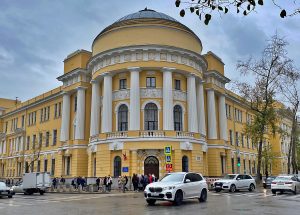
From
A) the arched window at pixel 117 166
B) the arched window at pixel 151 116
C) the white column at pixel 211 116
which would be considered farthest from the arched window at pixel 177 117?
the white column at pixel 211 116

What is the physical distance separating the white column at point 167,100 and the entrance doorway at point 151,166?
3.44 meters

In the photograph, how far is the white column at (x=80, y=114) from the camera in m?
43.9

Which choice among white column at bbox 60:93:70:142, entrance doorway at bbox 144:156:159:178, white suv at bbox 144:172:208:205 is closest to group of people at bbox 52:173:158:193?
entrance doorway at bbox 144:156:159:178

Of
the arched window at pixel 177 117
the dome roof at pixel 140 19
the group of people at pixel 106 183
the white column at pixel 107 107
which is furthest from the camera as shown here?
the dome roof at pixel 140 19

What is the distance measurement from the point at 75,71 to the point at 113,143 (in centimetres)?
1346

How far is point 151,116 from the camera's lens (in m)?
38.5

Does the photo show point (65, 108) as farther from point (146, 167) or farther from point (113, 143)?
point (146, 167)

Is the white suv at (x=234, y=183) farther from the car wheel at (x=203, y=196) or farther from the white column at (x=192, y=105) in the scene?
the car wheel at (x=203, y=196)

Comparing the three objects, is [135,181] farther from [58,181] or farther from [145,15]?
[145,15]

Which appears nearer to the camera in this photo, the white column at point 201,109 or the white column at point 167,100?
the white column at point 167,100

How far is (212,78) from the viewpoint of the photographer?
4712cm

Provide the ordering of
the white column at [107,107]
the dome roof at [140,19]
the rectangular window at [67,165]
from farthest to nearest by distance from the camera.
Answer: the rectangular window at [67,165], the dome roof at [140,19], the white column at [107,107]

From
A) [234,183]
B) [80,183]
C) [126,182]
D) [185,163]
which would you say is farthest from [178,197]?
[80,183]

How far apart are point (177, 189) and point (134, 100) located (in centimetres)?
2103
